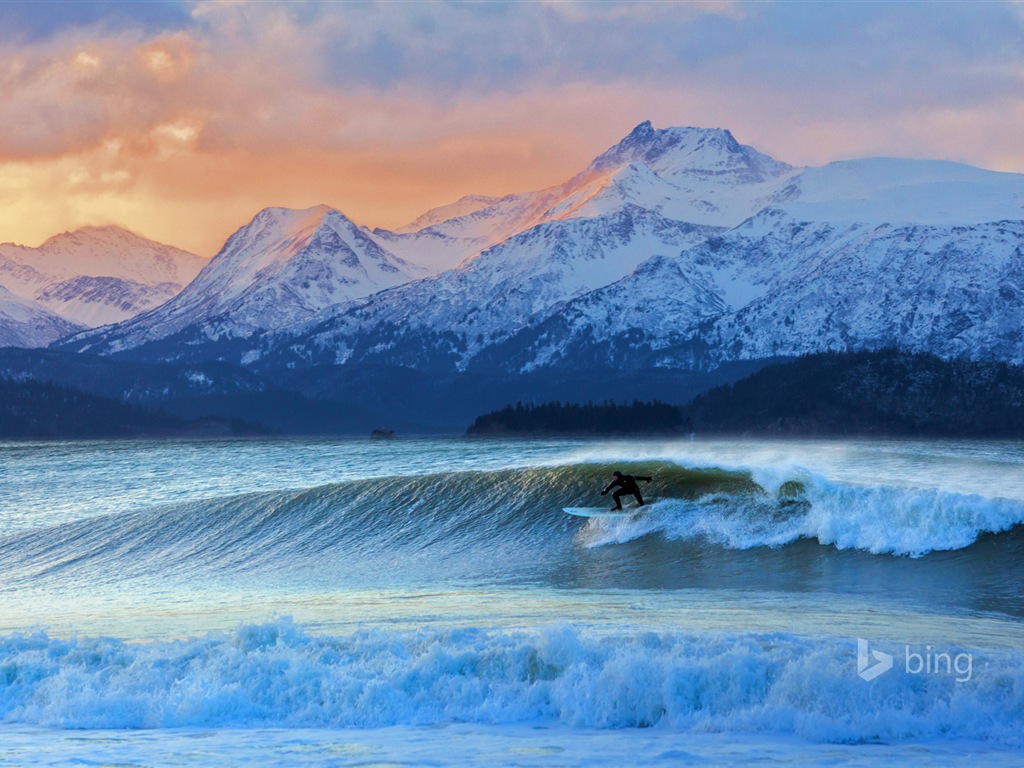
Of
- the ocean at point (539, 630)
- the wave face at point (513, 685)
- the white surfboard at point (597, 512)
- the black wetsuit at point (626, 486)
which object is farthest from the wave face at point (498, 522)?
the wave face at point (513, 685)

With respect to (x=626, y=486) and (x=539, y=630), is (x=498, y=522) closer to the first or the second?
(x=626, y=486)

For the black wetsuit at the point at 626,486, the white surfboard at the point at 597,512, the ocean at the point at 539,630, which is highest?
the black wetsuit at the point at 626,486

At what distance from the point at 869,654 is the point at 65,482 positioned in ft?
249

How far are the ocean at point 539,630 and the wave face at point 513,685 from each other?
0.16 feet

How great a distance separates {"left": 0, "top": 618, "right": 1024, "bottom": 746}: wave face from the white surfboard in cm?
2023

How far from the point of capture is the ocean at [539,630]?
62.5ft

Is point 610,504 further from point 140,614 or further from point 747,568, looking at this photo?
point 140,614

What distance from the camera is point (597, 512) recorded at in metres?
44.2

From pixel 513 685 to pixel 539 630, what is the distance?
2.83 metres

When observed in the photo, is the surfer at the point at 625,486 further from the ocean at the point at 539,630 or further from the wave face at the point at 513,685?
the wave face at the point at 513,685

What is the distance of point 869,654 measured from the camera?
21078 millimetres

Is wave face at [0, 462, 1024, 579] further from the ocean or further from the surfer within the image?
the surfer

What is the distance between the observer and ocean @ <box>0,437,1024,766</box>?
62.5 ft

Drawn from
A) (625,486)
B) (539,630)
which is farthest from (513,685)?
(625,486)
